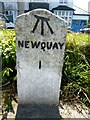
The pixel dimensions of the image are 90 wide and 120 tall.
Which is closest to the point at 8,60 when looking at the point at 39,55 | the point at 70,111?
the point at 39,55

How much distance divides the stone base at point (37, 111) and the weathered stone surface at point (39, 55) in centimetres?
6

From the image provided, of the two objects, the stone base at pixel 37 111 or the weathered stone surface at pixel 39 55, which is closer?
the weathered stone surface at pixel 39 55

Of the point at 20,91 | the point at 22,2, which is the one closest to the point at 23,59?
the point at 20,91

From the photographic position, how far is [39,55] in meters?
2.00

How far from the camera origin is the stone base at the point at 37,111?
7.01 feet

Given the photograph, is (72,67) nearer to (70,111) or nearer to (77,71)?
(77,71)

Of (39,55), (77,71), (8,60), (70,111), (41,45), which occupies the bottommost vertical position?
(70,111)

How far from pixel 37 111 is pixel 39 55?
0.67m

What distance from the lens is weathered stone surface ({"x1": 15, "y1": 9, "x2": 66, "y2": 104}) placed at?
1.85 m

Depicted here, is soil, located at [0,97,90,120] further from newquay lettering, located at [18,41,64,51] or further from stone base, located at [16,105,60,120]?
newquay lettering, located at [18,41,64,51]

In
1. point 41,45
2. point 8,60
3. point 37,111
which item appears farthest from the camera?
point 8,60

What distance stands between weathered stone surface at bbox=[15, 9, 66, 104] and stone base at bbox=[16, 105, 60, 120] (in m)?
0.06

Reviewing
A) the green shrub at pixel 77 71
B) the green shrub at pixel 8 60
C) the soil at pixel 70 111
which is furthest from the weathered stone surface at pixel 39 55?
the green shrub at pixel 8 60

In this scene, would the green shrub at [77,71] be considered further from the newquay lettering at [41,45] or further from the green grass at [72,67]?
the newquay lettering at [41,45]
